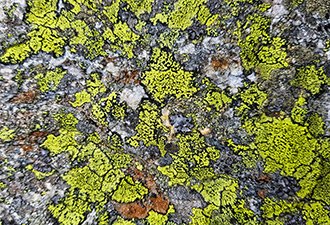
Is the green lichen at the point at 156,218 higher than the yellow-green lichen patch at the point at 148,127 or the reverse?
the reverse

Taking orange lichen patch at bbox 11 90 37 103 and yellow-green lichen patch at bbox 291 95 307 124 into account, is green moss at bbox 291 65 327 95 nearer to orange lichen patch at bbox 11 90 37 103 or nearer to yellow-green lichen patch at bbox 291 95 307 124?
yellow-green lichen patch at bbox 291 95 307 124

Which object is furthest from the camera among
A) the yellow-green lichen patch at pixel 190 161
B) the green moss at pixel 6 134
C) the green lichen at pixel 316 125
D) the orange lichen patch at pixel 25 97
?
the yellow-green lichen patch at pixel 190 161

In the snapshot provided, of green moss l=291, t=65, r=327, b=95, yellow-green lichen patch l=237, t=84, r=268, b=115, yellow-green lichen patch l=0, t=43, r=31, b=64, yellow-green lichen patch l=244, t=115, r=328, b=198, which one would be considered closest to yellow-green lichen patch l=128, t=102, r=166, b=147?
yellow-green lichen patch l=237, t=84, r=268, b=115

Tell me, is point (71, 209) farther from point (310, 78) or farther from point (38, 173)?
point (310, 78)

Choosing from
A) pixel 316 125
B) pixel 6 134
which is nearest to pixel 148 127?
pixel 6 134

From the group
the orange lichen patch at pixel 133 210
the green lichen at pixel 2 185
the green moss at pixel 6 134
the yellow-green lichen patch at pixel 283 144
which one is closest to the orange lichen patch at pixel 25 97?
the green moss at pixel 6 134

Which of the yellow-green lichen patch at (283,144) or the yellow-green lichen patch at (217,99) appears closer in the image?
the yellow-green lichen patch at (283,144)

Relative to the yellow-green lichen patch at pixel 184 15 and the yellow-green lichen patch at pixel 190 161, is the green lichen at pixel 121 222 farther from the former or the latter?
the yellow-green lichen patch at pixel 184 15
